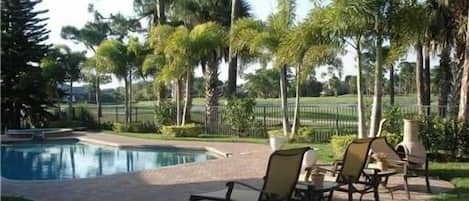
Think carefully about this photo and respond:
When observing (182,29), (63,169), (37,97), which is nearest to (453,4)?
(182,29)

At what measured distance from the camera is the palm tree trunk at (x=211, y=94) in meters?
22.4

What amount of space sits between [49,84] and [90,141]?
29.4ft

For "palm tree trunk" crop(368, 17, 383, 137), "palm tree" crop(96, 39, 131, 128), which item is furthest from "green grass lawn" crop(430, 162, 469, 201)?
"palm tree" crop(96, 39, 131, 128)

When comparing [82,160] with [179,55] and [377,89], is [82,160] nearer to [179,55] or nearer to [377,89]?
[179,55]

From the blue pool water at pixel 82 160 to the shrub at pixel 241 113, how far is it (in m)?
3.49

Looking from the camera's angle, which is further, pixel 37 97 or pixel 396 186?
pixel 37 97

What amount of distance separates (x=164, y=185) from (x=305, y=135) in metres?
9.02

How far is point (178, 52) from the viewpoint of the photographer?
20641mm

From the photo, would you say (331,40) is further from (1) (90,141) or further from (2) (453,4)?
(1) (90,141)

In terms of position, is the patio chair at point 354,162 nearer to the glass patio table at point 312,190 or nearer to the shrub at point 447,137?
the glass patio table at point 312,190

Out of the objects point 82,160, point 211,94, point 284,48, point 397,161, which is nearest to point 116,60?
point 211,94

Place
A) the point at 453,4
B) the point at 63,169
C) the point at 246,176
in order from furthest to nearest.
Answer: the point at 453,4, the point at 63,169, the point at 246,176

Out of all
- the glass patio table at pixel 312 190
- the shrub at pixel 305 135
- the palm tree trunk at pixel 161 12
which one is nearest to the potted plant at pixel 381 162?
the glass patio table at pixel 312 190

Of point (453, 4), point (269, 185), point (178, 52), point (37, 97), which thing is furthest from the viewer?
point (37, 97)
